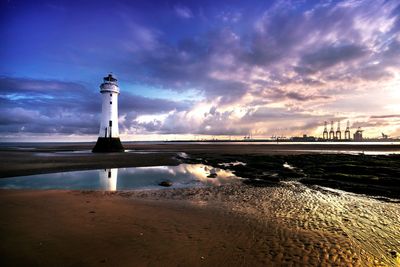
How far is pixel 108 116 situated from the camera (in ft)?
134

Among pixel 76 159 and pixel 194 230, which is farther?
pixel 76 159

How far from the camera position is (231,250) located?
5965 millimetres

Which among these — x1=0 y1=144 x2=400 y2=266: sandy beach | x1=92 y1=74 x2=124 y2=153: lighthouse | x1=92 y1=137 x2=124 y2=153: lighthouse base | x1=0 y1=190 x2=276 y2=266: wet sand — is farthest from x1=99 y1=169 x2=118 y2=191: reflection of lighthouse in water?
x1=92 y1=137 x2=124 y2=153: lighthouse base

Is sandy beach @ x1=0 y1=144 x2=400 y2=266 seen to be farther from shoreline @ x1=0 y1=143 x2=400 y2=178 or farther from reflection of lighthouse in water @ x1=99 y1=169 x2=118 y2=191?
shoreline @ x1=0 y1=143 x2=400 y2=178

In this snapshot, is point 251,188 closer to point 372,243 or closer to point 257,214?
point 257,214

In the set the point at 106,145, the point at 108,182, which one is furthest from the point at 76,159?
the point at 108,182

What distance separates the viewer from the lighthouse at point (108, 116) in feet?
135

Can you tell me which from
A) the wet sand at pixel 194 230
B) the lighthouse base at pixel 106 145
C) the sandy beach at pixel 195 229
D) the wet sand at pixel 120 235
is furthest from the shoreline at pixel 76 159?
the wet sand at pixel 120 235

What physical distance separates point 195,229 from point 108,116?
123 feet

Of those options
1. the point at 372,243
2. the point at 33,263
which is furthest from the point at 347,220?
the point at 33,263

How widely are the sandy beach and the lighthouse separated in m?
29.5

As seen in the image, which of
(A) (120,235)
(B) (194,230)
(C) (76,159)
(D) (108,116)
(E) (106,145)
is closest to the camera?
(A) (120,235)

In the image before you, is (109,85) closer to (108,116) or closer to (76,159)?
(108,116)

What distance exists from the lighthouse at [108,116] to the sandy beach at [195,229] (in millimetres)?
29495
